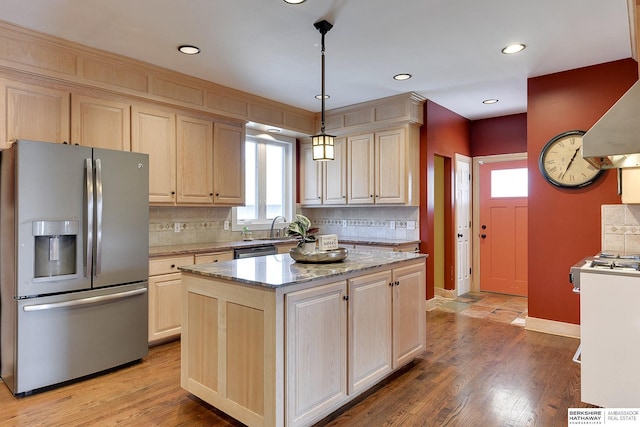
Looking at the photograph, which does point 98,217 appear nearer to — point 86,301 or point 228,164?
point 86,301

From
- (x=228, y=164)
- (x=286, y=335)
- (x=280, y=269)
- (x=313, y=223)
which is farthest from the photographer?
(x=313, y=223)

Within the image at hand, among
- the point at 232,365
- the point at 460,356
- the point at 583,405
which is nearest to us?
the point at 232,365

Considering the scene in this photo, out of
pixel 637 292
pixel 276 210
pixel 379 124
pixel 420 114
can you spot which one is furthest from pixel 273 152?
pixel 637 292

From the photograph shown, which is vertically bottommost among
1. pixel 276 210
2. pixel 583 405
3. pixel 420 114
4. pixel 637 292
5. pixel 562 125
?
pixel 583 405

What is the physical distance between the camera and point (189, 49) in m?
3.22

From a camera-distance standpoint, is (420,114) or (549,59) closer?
(549,59)

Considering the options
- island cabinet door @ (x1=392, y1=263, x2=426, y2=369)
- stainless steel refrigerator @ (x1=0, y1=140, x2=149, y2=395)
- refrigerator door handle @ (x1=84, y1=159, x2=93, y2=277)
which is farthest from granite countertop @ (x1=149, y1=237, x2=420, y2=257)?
island cabinet door @ (x1=392, y1=263, x2=426, y2=369)

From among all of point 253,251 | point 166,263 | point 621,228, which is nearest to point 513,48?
point 621,228

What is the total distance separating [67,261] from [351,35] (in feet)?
8.91

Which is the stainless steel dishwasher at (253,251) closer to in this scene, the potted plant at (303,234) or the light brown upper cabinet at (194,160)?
the light brown upper cabinet at (194,160)

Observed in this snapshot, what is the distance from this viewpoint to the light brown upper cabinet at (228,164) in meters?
4.28

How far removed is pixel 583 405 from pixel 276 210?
13.5 ft

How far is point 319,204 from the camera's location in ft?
18.2

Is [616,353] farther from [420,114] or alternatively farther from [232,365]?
[420,114]
